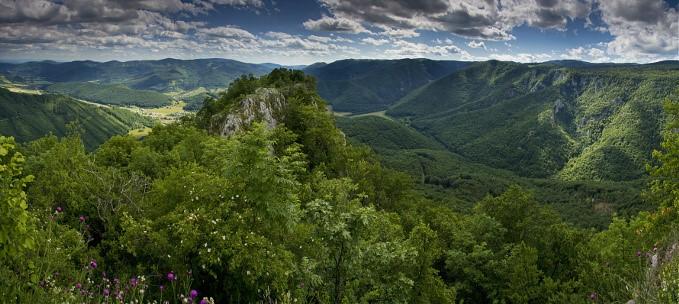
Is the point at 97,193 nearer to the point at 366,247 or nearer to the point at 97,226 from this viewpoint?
the point at 97,226

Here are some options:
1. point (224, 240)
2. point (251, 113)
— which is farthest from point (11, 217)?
point (251, 113)

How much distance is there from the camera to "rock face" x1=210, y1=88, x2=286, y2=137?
154 ft

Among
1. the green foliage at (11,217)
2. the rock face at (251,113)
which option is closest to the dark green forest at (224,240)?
the green foliage at (11,217)

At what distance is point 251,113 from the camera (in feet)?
160

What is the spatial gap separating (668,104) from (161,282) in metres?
27.8

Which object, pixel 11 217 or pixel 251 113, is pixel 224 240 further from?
pixel 251 113

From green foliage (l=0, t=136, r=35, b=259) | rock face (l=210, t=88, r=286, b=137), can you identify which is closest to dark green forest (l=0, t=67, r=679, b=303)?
green foliage (l=0, t=136, r=35, b=259)

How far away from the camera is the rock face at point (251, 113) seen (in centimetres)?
4694

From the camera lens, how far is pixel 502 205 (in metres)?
37.6

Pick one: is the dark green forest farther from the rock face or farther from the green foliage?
the rock face

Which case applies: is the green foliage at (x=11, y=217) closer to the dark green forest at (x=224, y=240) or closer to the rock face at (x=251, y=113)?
the dark green forest at (x=224, y=240)

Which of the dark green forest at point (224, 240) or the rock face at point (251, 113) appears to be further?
the rock face at point (251, 113)

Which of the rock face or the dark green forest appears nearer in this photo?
the dark green forest

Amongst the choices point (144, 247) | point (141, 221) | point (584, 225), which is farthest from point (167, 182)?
point (584, 225)
